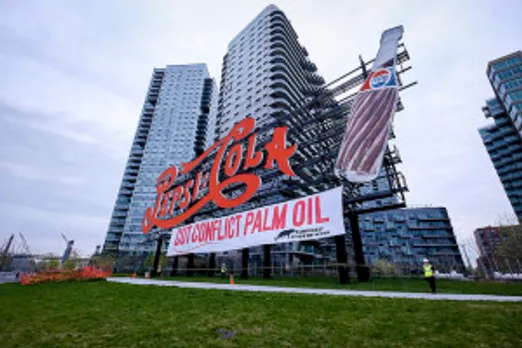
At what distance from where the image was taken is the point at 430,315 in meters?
6.26

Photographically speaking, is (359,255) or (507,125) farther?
(507,125)

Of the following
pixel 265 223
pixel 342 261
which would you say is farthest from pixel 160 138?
pixel 342 261

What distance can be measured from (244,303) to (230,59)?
3726 inches

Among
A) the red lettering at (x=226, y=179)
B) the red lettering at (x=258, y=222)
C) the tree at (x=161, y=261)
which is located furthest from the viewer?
the tree at (x=161, y=261)

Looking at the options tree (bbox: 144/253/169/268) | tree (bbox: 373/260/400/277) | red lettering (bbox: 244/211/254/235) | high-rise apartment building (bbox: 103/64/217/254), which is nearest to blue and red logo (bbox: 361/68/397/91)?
tree (bbox: 373/260/400/277)

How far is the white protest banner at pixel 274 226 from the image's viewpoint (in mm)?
16703

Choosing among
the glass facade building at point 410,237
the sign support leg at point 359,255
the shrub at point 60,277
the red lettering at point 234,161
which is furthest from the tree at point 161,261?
the glass facade building at point 410,237

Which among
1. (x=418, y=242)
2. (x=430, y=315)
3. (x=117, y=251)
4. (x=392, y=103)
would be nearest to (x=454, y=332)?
(x=430, y=315)

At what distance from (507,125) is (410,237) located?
182 feet

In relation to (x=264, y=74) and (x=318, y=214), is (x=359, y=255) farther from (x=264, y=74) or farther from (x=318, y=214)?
(x=264, y=74)

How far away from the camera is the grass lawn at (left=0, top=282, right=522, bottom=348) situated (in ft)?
16.0

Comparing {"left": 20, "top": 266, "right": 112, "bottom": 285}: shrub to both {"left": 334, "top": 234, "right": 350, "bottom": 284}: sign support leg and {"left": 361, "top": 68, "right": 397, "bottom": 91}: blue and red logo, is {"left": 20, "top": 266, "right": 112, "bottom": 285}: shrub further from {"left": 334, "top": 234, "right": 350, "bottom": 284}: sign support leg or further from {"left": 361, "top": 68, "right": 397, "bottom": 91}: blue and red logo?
{"left": 361, "top": 68, "right": 397, "bottom": 91}: blue and red logo

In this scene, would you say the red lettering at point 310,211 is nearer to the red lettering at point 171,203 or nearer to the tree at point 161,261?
the red lettering at point 171,203

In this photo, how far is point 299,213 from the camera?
18344 mm
